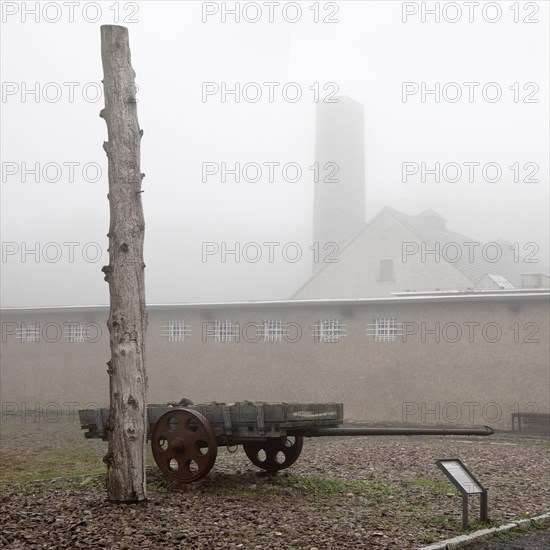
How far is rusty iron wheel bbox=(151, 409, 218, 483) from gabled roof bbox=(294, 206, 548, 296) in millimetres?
22395

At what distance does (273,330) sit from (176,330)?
3.22m

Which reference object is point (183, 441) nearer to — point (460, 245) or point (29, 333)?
point (29, 333)

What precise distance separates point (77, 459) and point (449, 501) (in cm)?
743

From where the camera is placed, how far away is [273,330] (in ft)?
77.5

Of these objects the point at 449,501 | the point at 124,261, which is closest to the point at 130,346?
the point at 124,261

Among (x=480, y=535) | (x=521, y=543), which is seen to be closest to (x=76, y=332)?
(x=480, y=535)

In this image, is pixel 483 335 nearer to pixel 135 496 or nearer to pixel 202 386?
pixel 202 386

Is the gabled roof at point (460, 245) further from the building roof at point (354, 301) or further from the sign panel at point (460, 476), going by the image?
the sign panel at point (460, 476)

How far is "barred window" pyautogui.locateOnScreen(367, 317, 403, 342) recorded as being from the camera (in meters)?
22.4

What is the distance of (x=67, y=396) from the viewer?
25828 millimetres

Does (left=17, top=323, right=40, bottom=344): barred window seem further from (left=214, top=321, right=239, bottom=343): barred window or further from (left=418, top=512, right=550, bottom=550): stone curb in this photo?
(left=418, top=512, right=550, bottom=550): stone curb

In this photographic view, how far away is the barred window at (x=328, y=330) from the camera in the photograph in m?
23.0

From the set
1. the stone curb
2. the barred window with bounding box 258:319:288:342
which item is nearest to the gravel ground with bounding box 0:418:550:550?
the stone curb

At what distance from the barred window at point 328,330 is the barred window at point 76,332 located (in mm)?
7690
